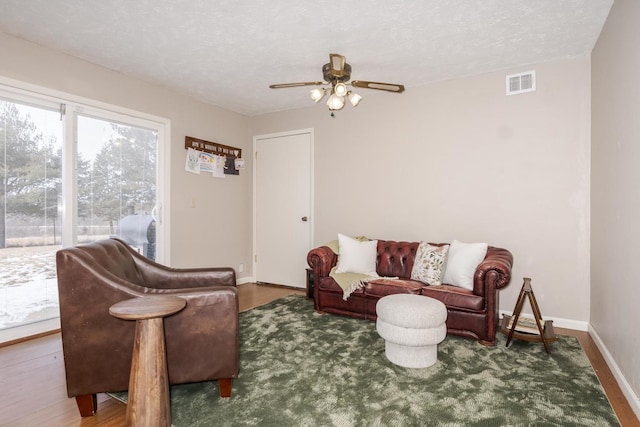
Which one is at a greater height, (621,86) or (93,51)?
(93,51)

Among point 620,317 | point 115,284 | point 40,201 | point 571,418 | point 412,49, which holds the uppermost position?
point 412,49

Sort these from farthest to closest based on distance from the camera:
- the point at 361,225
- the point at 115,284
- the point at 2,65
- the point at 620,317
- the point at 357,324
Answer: the point at 361,225
the point at 357,324
the point at 2,65
the point at 620,317
the point at 115,284

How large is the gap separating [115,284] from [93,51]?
2505 mm

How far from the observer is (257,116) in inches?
204

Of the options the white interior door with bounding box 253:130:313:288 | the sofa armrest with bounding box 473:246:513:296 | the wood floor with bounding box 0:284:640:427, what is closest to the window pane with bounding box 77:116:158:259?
the wood floor with bounding box 0:284:640:427

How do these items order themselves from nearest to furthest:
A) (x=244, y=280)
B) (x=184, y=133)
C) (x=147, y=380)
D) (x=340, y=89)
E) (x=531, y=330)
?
1. (x=147, y=380)
2. (x=531, y=330)
3. (x=340, y=89)
4. (x=184, y=133)
5. (x=244, y=280)

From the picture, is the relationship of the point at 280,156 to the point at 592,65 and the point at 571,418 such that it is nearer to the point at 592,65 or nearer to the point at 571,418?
the point at 592,65

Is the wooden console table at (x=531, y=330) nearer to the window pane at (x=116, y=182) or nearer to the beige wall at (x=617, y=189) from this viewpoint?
the beige wall at (x=617, y=189)

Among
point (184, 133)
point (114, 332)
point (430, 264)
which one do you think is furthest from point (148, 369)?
point (184, 133)

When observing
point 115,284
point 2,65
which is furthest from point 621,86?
point 2,65

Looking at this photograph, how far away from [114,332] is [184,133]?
3088 millimetres

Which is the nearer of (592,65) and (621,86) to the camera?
(621,86)

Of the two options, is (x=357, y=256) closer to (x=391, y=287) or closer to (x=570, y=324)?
(x=391, y=287)

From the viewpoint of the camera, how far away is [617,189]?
7.59 ft
